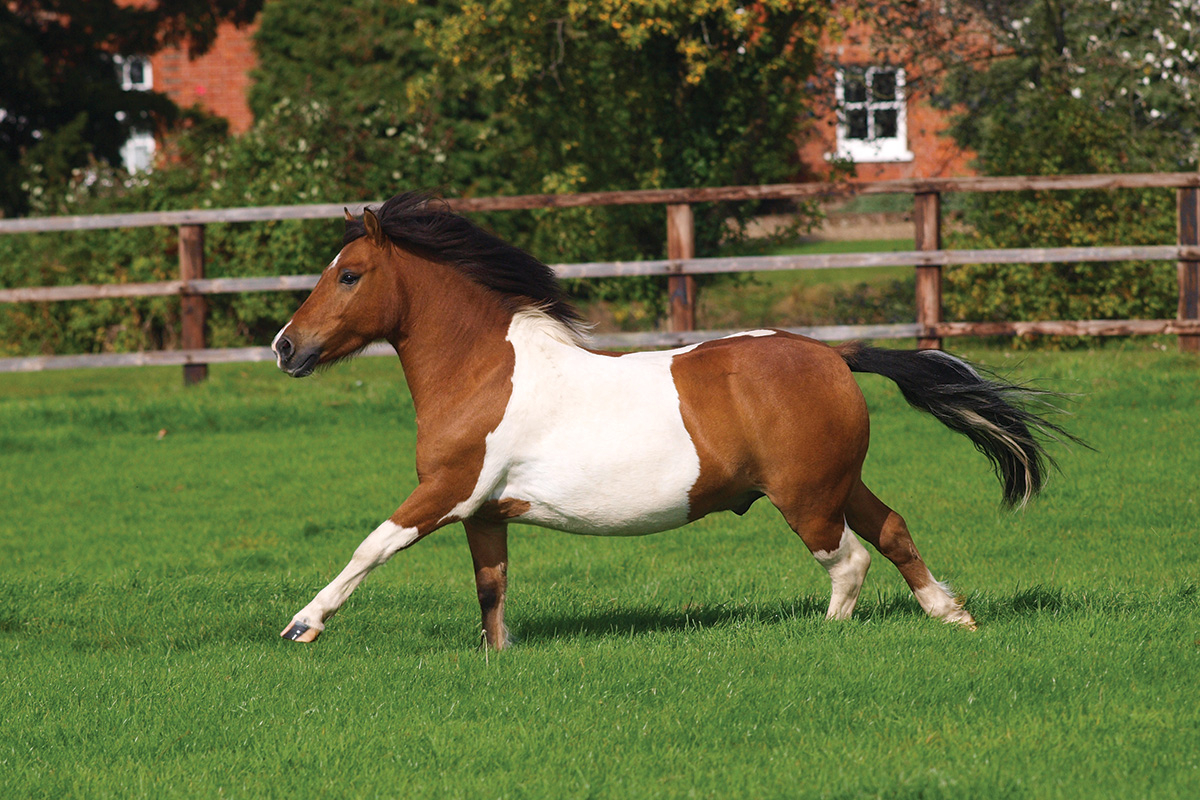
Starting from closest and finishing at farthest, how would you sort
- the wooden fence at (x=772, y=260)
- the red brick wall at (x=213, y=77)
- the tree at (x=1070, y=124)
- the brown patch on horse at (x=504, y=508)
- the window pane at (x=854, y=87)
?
the brown patch on horse at (x=504, y=508), the wooden fence at (x=772, y=260), the tree at (x=1070, y=124), the window pane at (x=854, y=87), the red brick wall at (x=213, y=77)

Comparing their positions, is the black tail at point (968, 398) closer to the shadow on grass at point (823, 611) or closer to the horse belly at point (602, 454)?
the shadow on grass at point (823, 611)

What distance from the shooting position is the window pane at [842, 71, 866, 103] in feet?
58.5

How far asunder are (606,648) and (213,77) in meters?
27.0

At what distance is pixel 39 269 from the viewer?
57.0ft

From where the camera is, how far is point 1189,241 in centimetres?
1301

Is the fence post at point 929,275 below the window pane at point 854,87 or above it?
below

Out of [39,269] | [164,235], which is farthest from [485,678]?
[39,269]

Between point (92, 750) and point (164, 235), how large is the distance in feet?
42.4

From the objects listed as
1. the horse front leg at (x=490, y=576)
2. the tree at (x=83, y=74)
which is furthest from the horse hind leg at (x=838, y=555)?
the tree at (x=83, y=74)

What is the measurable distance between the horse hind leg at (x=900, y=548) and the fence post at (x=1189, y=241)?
7983 mm

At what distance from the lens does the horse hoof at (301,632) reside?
5.50 m

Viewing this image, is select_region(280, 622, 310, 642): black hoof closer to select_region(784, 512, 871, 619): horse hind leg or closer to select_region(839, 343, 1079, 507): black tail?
select_region(784, 512, 871, 619): horse hind leg

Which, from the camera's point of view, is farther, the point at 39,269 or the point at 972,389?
the point at 39,269

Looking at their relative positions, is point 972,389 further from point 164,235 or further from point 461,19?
point 164,235
